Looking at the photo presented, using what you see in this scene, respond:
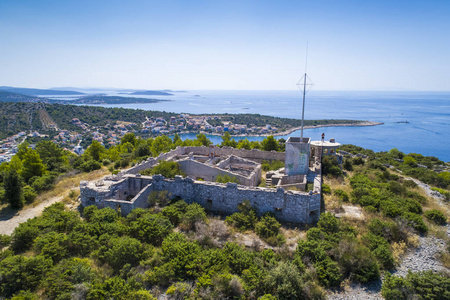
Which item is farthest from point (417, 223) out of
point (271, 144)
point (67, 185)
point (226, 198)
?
point (67, 185)

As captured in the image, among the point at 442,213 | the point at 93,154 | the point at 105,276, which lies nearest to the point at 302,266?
the point at 105,276

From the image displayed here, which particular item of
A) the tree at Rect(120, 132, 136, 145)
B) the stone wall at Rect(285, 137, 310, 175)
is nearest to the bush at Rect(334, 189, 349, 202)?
the stone wall at Rect(285, 137, 310, 175)

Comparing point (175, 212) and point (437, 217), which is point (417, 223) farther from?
point (175, 212)

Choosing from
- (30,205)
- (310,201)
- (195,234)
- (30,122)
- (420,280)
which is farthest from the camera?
(30,122)

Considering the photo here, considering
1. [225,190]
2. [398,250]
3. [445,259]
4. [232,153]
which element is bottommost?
[445,259]

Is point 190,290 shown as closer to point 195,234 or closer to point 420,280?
point 195,234

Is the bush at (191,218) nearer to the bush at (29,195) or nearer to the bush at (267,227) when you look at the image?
the bush at (267,227)
